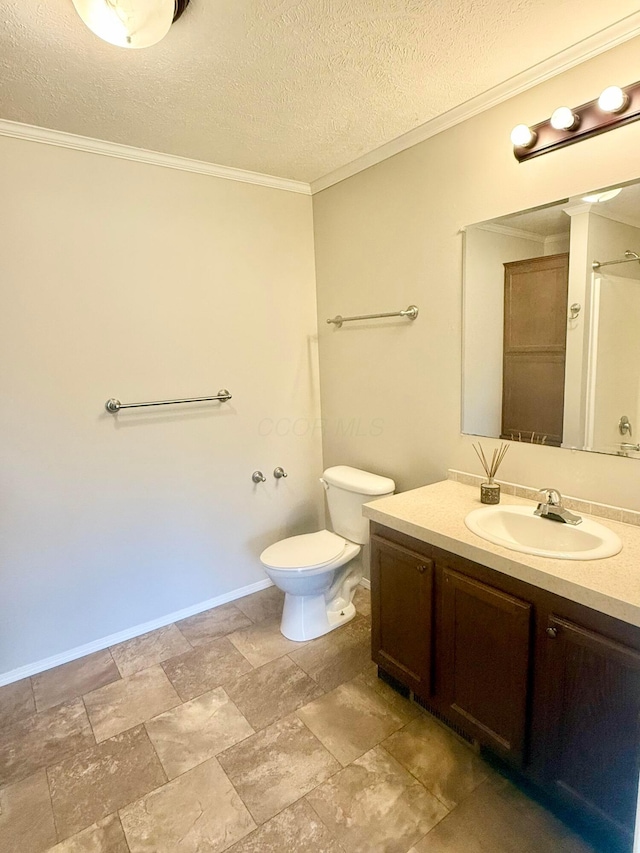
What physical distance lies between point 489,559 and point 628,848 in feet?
2.64

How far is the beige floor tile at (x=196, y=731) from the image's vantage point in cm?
176

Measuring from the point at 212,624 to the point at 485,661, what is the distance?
1.58 m

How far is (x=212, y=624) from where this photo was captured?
2625mm

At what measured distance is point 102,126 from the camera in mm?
2061

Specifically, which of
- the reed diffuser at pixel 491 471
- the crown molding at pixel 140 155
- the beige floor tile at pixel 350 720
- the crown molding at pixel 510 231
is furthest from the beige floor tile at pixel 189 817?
the crown molding at pixel 140 155

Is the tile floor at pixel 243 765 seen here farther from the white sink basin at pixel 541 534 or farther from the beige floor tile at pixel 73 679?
the white sink basin at pixel 541 534

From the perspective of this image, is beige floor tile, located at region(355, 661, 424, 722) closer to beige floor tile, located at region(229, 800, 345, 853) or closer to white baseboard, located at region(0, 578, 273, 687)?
beige floor tile, located at region(229, 800, 345, 853)

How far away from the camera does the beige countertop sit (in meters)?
1.24

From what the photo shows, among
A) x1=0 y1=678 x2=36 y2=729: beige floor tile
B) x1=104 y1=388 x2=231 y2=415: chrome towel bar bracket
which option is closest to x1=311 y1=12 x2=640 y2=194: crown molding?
x1=104 y1=388 x2=231 y2=415: chrome towel bar bracket


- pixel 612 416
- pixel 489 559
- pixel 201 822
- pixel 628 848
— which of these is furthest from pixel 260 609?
pixel 612 416

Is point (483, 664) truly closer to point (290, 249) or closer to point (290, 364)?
point (290, 364)

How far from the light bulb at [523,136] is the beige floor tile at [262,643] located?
240 centimetres

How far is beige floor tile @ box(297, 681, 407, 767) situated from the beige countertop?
0.76 metres

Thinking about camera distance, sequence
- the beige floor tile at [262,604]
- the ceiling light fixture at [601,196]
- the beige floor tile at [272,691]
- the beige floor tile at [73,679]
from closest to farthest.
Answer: the ceiling light fixture at [601,196] < the beige floor tile at [272,691] < the beige floor tile at [73,679] < the beige floor tile at [262,604]
